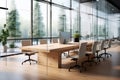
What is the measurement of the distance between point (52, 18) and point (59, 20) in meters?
0.99

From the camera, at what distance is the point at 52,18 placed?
32.7 ft

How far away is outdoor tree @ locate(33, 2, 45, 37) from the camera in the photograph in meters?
9.03

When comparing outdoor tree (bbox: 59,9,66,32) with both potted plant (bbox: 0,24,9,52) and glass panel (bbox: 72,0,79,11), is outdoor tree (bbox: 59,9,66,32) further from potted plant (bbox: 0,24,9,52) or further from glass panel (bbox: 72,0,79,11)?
potted plant (bbox: 0,24,9,52)

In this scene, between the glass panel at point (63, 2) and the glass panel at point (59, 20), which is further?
the glass panel at point (63, 2)

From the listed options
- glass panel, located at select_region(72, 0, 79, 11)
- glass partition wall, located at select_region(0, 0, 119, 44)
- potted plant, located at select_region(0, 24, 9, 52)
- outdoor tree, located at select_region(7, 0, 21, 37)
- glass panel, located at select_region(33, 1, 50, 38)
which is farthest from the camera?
glass panel, located at select_region(72, 0, 79, 11)

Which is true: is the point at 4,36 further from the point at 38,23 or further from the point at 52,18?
the point at 52,18

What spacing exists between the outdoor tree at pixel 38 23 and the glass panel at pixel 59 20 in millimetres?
943

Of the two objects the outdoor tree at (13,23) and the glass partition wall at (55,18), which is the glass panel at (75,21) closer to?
the glass partition wall at (55,18)

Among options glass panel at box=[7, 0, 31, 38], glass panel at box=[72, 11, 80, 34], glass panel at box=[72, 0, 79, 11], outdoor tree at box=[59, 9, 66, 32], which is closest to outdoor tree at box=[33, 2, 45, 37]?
glass panel at box=[7, 0, 31, 38]

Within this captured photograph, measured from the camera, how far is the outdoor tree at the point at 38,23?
9.03 metres

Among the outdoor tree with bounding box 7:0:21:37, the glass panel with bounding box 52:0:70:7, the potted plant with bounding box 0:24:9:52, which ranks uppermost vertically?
the glass panel with bounding box 52:0:70:7

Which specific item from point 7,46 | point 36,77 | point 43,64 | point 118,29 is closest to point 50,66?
point 43,64

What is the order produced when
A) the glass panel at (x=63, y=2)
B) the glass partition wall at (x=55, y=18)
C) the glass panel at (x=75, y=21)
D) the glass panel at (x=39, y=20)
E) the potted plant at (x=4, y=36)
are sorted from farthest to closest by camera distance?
1. the glass panel at (x=75, y=21)
2. the glass panel at (x=63, y=2)
3. the glass panel at (x=39, y=20)
4. the glass partition wall at (x=55, y=18)
5. the potted plant at (x=4, y=36)

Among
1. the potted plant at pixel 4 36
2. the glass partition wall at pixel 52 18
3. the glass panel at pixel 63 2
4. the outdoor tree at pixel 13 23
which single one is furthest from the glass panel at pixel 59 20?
the potted plant at pixel 4 36
